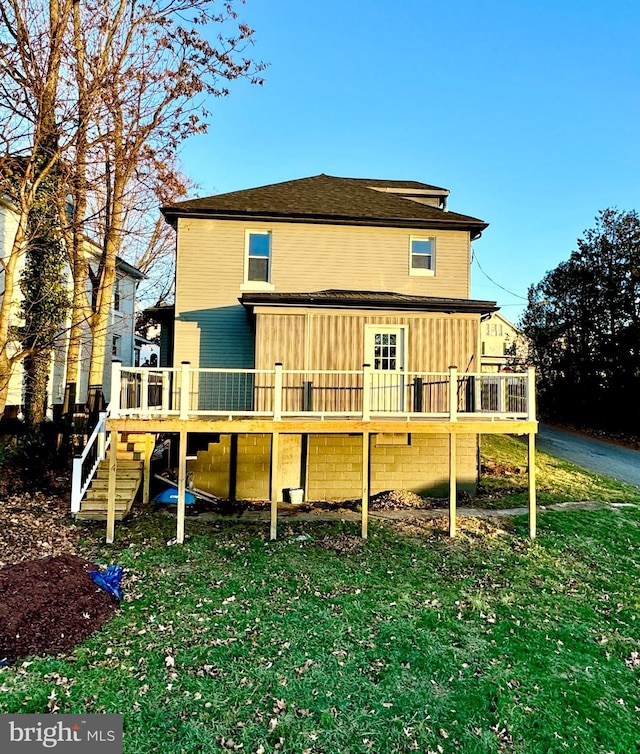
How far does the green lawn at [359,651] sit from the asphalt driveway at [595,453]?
363 inches

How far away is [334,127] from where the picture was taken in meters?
17.1

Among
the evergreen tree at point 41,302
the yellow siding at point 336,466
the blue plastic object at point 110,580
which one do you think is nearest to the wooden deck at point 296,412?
the yellow siding at point 336,466

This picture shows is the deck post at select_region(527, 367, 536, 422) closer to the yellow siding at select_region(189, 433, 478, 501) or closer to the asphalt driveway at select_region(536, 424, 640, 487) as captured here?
the yellow siding at select_region(189, 433, 478, 501)

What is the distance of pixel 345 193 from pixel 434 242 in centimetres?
346

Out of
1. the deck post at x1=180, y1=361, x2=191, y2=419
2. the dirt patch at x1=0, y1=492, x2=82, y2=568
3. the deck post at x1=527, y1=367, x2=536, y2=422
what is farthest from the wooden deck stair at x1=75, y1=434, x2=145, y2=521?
the deck post at x1=527, y1=367, x2=536, y2=422

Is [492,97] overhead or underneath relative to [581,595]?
overhead

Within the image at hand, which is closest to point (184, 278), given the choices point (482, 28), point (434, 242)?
point (434, 242)

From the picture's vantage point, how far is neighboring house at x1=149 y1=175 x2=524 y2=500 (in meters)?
10.8

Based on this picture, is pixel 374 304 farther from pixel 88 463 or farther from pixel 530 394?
pixel 88 463

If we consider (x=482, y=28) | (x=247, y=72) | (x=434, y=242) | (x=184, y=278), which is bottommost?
(x=184, y=278)

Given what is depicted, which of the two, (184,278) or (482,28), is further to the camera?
(482,28)

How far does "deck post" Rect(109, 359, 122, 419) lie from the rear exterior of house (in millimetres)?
1926

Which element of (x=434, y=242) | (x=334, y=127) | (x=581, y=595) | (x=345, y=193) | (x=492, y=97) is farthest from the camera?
(x=334, y=127)

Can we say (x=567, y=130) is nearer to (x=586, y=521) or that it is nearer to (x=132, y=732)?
(x=586, y=521)
